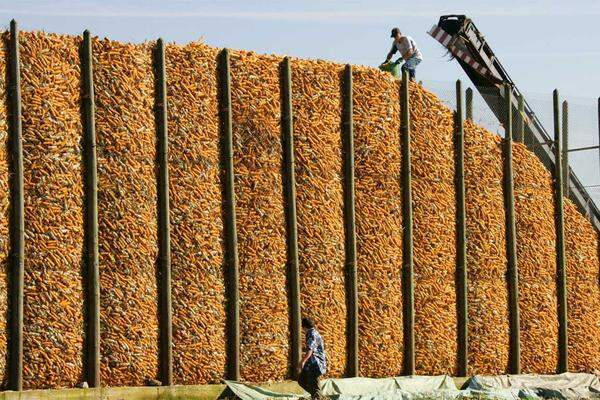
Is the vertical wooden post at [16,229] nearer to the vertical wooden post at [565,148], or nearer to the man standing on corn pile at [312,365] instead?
the man standing on corn pile at [312,365]

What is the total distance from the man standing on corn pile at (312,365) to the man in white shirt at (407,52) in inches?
223

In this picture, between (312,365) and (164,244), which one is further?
(312,365)

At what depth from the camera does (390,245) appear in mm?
20188

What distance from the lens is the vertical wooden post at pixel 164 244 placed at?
17703 mm

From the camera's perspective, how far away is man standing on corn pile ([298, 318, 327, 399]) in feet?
59.2

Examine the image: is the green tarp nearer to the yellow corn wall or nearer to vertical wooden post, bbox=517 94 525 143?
the yellow corn wall

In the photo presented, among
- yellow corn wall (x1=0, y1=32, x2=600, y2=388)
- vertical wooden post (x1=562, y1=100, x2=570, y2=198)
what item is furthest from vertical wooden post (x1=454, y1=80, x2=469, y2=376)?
vertical wooden post (x1=562, y1=100, x2=570, y2=198)

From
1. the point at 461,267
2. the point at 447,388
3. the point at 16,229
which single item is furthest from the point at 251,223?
the point at 447,388

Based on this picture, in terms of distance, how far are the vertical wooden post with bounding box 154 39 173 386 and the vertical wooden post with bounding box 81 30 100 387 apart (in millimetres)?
977

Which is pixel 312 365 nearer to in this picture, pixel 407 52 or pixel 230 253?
pixel 230 253

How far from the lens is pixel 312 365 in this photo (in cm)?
1806

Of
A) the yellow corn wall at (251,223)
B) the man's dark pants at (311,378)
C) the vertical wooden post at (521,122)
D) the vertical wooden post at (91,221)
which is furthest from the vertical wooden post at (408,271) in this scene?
the vertical wooden post at (91,221)

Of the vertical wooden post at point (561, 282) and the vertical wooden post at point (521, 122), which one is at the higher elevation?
the vertical wooden post at point (521, 122)

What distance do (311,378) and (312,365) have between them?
18 centimetres
